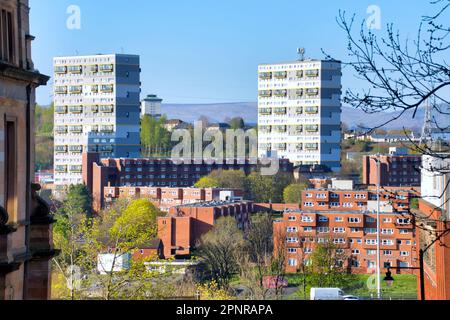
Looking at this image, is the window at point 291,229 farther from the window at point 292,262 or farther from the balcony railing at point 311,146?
the balcony railing at point 311,146

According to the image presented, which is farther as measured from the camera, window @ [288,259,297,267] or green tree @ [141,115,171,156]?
green tree @ [141,115,171,156]

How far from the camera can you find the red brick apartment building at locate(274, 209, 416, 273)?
31.0m

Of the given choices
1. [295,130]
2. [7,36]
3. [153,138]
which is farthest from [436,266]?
[153,138]

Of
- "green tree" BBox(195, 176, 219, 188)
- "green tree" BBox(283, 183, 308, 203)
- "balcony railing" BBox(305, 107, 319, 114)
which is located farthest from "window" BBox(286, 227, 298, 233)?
"balcony railing" BBox(305, 107, 319, 114)

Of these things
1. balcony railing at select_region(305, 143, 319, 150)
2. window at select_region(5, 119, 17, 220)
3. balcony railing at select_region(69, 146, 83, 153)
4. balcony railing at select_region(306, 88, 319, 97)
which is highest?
balcony railing at select_region(306, 88, 319, 97)

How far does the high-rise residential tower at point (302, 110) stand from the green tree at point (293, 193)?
9.25 metres

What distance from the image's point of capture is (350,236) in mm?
33062

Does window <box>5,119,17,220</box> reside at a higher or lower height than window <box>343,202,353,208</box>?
higher

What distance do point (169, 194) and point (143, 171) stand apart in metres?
5.47

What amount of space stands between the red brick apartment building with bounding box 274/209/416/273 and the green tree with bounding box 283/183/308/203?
12.3 metres

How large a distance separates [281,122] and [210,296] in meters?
37.1

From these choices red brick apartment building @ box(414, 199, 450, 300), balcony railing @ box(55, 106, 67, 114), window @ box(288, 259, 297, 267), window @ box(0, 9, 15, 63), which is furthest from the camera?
balcony railing @ box(55, 106, 67, 114)

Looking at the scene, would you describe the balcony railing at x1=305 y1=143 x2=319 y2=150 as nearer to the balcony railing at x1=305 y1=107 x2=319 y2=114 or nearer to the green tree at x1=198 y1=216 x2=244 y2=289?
the balcony railing at x1=305 y1=107 x2=319 y2=114

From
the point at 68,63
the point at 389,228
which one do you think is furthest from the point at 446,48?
the point at 68,63
